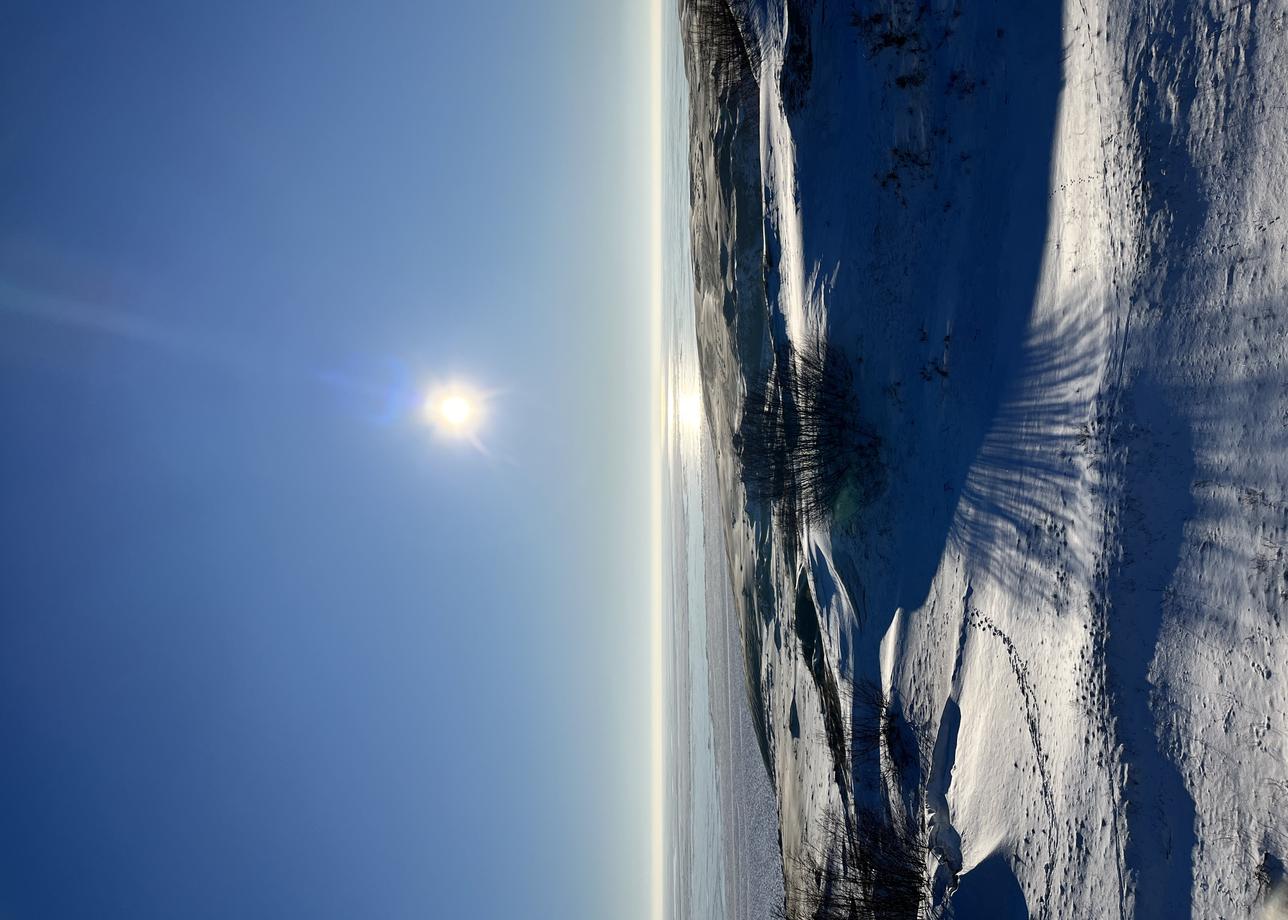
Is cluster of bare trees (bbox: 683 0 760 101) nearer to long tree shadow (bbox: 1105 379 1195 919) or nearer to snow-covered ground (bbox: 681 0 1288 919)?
snow-covered ground (bbox: 681 0 1288 919)

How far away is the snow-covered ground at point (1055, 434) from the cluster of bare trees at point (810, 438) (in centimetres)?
22

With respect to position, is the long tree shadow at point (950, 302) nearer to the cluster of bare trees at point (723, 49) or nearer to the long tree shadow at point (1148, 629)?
the long tree shadow at point (1148, 629)

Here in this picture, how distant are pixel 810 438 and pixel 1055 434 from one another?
2.97m

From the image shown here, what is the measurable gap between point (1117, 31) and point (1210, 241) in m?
1.40

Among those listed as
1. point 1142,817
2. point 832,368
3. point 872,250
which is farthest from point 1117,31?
point 1142,817

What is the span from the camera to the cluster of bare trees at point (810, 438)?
251 inches

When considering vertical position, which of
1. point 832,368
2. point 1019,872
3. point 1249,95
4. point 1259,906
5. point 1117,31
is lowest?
point 1019,872

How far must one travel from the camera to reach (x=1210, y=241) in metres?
3.25

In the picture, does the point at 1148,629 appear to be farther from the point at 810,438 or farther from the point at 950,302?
the point at 810,438

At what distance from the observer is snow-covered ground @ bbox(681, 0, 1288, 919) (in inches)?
120

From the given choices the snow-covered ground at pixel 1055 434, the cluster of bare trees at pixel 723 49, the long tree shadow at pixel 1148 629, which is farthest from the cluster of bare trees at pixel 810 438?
the cluster of bare trees at pixel 723 49

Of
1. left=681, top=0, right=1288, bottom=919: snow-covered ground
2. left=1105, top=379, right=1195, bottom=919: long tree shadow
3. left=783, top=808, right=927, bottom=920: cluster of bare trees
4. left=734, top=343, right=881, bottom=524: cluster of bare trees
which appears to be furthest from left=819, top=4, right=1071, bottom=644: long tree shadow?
left=783, top=808, right=927, bottom=920: cluster of bare trees

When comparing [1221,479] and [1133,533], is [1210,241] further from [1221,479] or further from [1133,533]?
[1133,533]

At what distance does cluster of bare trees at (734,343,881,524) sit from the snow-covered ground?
22cm
